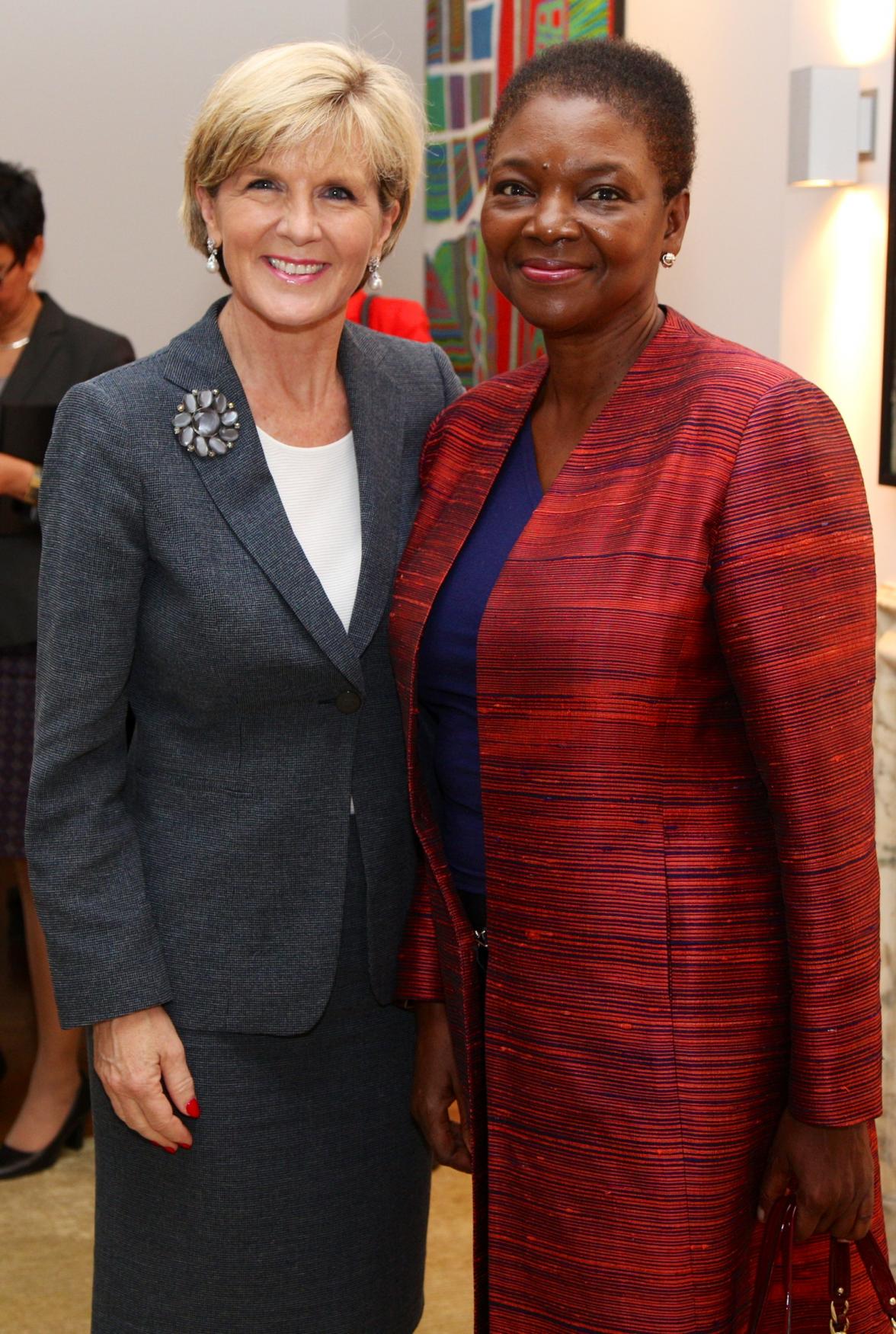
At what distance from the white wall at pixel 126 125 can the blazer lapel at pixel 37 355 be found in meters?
2.38

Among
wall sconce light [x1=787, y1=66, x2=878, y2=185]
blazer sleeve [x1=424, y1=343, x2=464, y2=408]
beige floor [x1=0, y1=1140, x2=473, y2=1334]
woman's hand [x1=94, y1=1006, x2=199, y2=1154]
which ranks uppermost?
wall sconce light [x1=787, y1=66, x2=878, y2=185]

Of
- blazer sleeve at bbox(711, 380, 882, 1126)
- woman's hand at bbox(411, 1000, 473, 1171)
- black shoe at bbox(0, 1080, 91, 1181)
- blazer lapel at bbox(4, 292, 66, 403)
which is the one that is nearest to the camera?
blazer sleeve at bbox(711, 380, 882, 1126)

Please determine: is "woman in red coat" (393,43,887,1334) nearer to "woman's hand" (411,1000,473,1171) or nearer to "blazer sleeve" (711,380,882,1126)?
"blazer sleeve" (711,380,882,1126)

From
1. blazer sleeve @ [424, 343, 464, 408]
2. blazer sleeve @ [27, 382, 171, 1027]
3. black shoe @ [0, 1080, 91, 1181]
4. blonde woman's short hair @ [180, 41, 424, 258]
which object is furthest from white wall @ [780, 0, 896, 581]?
black shoe @ [0, 1080, 91, 1181]

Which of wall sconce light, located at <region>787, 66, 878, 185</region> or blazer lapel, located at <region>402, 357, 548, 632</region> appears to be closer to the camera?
blazer lapel, located at <region>402, 357, 548, 632</region>

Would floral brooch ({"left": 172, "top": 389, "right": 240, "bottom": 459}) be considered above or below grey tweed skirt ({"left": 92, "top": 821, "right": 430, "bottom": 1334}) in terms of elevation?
above

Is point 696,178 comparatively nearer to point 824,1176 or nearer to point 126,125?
point 824,1176

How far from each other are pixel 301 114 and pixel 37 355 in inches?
70.2

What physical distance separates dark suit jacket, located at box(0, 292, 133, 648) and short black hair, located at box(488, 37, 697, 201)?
6.00 feet

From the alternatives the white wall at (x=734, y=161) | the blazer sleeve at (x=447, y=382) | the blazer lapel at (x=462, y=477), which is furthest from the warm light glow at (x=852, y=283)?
the blazer lapel at (x=462, y=477)

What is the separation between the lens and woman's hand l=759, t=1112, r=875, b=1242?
1544mm

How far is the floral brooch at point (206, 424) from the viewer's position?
1.78m

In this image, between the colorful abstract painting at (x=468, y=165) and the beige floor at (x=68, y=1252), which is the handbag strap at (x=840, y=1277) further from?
the colorful abstract painting at (x=468, y=165)

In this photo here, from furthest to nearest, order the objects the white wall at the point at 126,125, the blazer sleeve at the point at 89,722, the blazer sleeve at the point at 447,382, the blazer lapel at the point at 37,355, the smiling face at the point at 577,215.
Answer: the white wall at the point at 126,125, the blazer lapel at the point at 37,355, the blazer sleeve at the point at 447,382, the blazer sleeve at the point at 89,722, the smiling face at the point at 577,215
